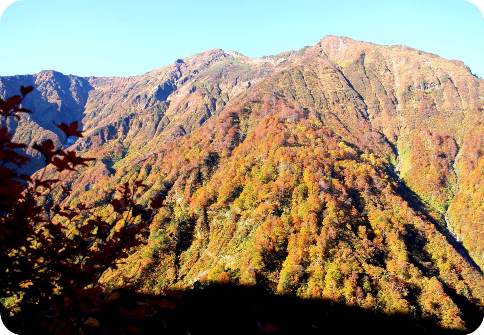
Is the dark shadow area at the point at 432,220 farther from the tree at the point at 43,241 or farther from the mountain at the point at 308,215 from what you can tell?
the tree at the point at 43,241

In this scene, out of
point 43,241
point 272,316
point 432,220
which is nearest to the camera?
point 43,241

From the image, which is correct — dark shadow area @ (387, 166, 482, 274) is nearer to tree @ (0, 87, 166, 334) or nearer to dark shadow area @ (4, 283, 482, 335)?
dark shadow area @ (4, 283, 482, 335)

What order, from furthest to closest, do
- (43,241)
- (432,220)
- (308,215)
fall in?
(432,220) → (308,215) → (43,241)

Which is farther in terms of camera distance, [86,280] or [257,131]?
[257,131]

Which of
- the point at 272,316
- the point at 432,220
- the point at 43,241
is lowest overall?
the point at 272,316

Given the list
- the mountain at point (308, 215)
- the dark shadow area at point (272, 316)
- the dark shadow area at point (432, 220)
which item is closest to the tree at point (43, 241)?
the dark shadow area at point (272, 316)

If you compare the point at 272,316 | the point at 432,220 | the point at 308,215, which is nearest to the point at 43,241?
the point at 272,316

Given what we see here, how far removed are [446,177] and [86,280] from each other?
160m

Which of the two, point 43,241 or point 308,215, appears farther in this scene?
point 308,215

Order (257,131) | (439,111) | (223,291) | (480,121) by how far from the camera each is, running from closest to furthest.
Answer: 1. (223,291)
2. (257,131)
3. (480,121)
4. (439,111)

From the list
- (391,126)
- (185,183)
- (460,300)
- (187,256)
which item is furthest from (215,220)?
(391,126)

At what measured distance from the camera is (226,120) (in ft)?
477

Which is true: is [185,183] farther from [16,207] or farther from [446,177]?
[16,207]

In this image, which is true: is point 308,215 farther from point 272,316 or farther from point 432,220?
point 432,220
